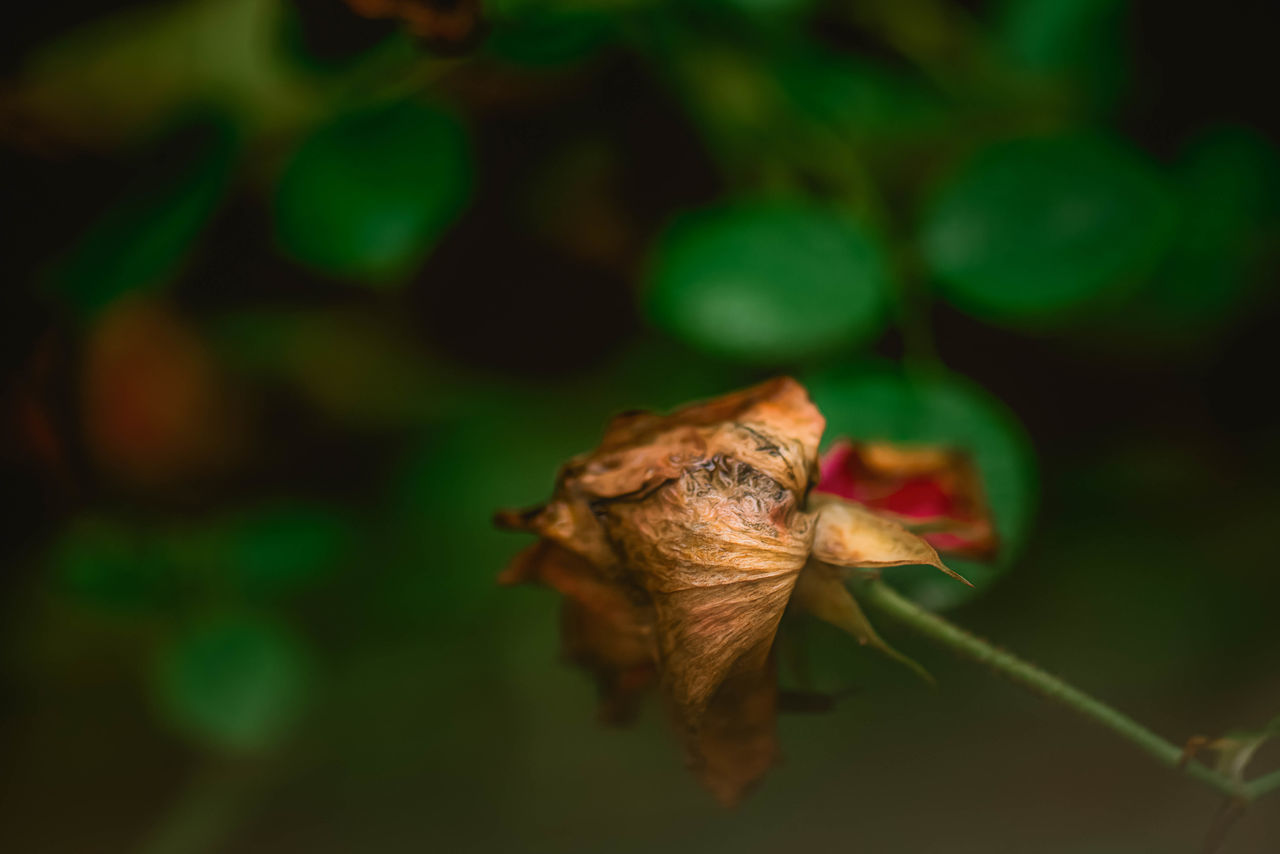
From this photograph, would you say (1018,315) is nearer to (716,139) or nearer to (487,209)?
(716,139)

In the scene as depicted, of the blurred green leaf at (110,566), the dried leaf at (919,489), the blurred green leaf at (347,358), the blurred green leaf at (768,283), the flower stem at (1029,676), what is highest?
the blurred green leaf at (768,283)

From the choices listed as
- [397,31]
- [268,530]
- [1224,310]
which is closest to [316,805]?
[268,530]

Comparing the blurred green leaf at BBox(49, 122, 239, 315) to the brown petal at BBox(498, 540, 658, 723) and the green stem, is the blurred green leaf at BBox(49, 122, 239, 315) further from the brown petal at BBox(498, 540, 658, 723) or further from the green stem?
the green stem

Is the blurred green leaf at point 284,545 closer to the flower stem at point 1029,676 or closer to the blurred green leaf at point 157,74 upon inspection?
the blurred green leaf at point 157,74

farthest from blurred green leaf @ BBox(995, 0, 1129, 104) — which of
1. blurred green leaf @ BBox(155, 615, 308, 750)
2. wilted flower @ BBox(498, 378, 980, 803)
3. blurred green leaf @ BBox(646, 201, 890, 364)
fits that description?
blurred green leaf @ BBox(155, 615, 308, 750)

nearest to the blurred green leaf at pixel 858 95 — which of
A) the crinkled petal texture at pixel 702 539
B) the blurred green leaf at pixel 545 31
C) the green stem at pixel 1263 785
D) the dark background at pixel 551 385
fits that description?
the dark background at pixel 551 385

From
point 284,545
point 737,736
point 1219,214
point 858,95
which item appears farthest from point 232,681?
point 1219,214
